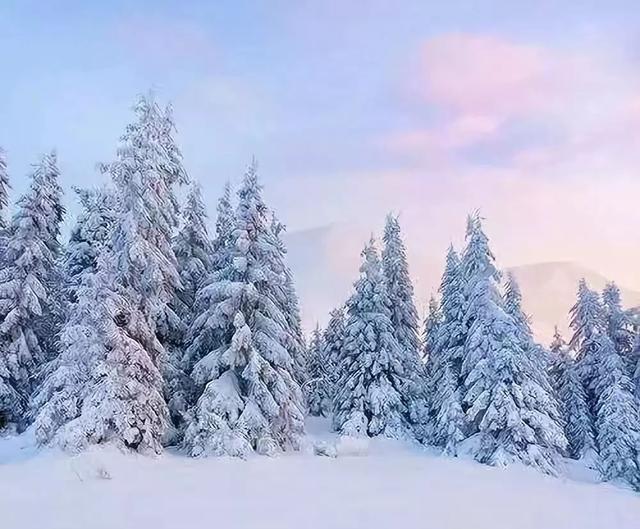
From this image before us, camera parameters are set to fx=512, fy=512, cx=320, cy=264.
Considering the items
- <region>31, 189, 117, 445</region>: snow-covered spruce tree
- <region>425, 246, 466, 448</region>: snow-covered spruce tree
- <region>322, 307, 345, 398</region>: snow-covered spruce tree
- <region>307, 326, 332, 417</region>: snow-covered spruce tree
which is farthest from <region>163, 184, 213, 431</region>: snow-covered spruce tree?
<region>322, 307, 345, 398</region>: snow-covered spruce tree

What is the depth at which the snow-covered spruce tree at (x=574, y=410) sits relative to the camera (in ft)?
111

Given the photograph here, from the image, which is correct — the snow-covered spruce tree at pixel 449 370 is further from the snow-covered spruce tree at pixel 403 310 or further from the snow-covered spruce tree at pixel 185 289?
the snow-covered spruce tree at pixel 185 289

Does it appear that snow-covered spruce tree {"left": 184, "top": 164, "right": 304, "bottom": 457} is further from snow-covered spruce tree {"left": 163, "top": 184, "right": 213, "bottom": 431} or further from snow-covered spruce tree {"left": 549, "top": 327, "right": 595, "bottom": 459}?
snow-covered spruce tree {"left": 549, "top": 327, "right": 595, "bottom": 459}

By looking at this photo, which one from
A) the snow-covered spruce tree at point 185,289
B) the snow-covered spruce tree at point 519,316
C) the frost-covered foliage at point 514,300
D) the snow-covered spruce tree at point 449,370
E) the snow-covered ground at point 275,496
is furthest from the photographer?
the frost-covered foliage at point 514,300

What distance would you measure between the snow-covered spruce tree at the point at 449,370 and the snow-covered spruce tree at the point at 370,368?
95.1 inches

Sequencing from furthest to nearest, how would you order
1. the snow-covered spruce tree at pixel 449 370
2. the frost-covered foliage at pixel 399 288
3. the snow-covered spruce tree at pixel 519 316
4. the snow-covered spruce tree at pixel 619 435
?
the frost-covered foliage at pixel 399 288, the snow-covered spruce tree at pixel 519 316, the snow-covered spruce tree at pixel 619 435, the snow-covered spruce tree at pixel 449 370

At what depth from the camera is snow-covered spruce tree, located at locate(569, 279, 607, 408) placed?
111 feet

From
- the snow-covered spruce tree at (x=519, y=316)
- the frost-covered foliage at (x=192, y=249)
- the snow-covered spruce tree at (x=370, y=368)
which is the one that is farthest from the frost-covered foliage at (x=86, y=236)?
the snow-covered spruce tree at (x=519, y=316)

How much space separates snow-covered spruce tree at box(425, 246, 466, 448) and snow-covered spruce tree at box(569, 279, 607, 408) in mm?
8943

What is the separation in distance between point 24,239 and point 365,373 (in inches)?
818

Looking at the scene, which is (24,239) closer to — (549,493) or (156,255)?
(156,255)

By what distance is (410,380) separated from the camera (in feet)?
109

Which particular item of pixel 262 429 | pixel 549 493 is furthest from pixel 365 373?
pixel 549 493

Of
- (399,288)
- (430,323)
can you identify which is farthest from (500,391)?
(430,323)
